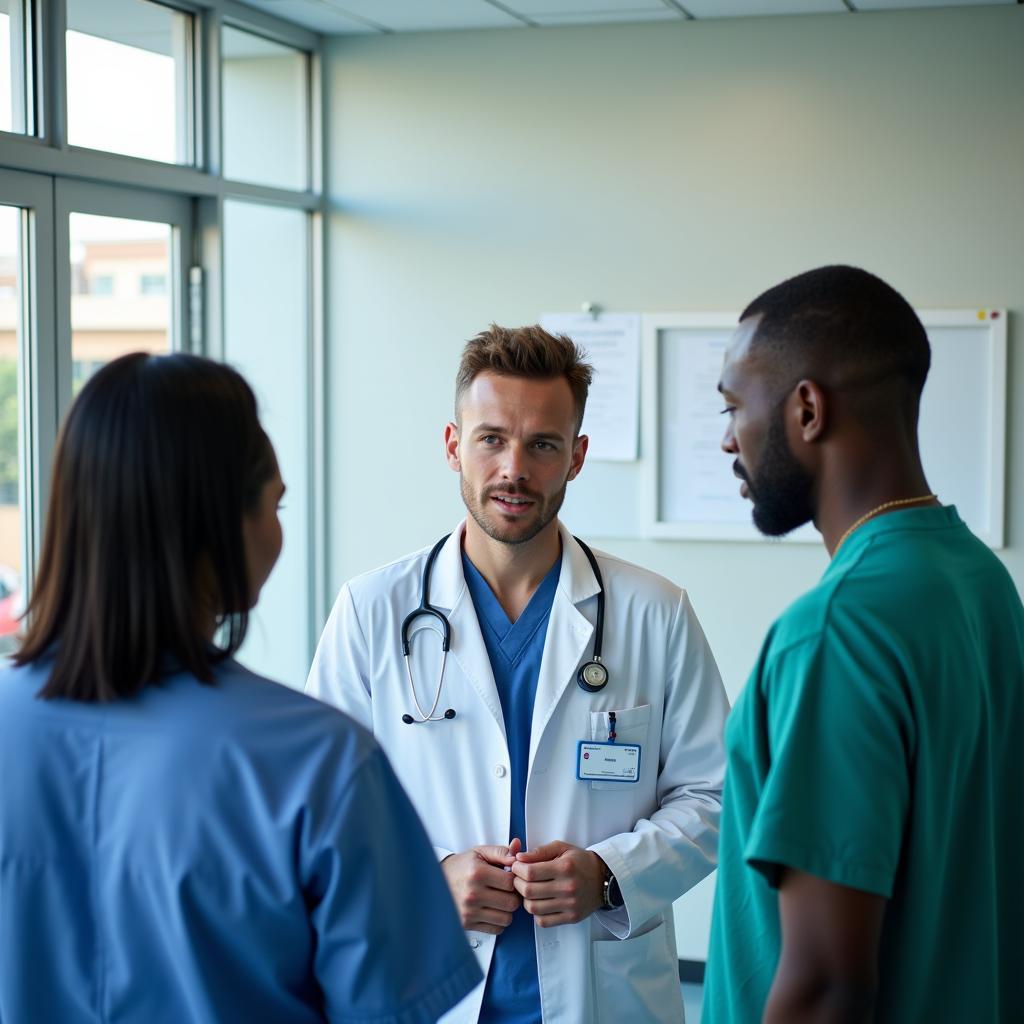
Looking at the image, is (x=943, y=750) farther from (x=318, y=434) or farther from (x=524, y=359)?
(x=318, y=434)

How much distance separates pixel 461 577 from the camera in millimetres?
1990

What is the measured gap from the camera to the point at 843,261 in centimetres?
340

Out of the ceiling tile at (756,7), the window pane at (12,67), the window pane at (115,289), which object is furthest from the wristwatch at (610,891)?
the ceiling tile at (756,7)

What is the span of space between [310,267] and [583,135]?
93 centimetres

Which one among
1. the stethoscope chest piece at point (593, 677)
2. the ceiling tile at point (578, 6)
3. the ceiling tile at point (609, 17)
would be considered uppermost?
the ceiling tile at point (609, 17)

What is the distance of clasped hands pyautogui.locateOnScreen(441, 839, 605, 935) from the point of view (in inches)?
67.6

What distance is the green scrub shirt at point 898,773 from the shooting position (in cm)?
109

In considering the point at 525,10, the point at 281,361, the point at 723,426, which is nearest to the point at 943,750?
the point at 723,426

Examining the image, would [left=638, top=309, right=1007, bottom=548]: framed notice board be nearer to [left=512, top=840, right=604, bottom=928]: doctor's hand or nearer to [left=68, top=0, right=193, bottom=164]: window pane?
[left=68, top=0, right=193, bottom=164]: window pane

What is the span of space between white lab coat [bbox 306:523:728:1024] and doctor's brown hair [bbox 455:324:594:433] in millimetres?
271

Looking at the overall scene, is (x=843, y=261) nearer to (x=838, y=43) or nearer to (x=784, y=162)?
(x=784, y=162)

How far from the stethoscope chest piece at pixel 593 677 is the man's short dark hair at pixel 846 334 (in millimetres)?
757

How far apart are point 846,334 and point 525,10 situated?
2508 mm

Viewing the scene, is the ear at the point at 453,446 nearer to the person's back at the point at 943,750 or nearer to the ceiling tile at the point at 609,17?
the person's back at the point at 943,750
